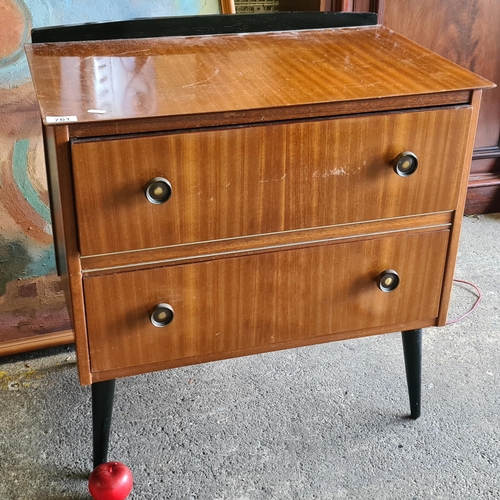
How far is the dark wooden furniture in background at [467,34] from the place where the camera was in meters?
1.98

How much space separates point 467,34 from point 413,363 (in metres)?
1.10

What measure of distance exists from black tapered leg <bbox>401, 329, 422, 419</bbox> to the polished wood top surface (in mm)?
491

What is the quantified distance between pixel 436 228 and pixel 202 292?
395 mm

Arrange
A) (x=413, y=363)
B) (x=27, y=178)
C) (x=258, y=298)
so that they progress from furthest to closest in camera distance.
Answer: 1. (x=27, y=178)
2. (x=413, y=363)
3. (x=258, y=298)

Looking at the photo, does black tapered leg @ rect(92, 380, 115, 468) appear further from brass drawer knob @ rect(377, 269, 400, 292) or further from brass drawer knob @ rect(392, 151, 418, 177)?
brass drawer knob @ rect(392, 151, 418, 177)

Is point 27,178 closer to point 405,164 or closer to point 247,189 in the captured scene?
point 247,189

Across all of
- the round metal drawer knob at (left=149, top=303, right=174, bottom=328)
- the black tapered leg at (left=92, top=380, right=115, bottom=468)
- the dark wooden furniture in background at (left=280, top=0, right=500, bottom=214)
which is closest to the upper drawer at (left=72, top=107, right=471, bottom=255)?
the round metal drawer knob at (left=149, top=303, right=174, bottom=328)

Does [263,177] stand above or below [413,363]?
above

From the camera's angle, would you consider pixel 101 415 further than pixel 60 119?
Yes

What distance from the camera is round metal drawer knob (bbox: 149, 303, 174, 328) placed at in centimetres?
111

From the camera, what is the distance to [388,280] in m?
1.20

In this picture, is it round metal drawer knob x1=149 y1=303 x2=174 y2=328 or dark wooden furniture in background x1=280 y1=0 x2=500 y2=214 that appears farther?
dark wooden furniture in background x1=280 y1=0 x2=500 y2=214

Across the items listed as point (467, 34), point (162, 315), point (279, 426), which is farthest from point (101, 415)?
point (467, 34)

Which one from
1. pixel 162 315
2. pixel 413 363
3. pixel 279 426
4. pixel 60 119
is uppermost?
pixel 60 119
